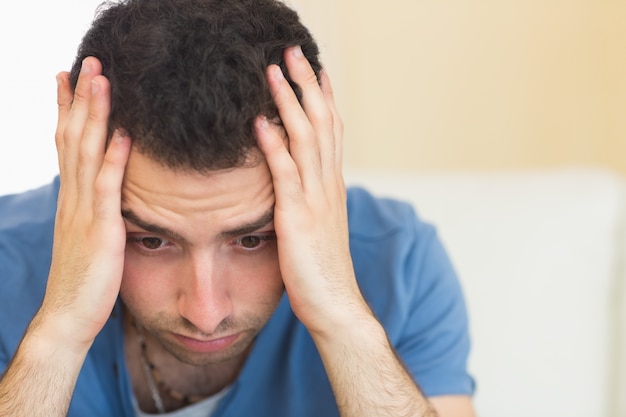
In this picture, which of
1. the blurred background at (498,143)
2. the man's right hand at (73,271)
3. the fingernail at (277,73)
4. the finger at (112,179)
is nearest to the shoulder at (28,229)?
the man's right hand at (73,271)

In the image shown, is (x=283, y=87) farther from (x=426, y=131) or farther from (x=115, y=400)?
(x=426, y=131)

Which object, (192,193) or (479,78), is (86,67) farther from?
(479,78)

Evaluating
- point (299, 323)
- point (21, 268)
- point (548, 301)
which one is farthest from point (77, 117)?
point (548, 301)

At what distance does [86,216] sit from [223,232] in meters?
0.20

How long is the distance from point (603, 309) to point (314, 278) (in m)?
0.75

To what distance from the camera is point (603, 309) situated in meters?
1.70

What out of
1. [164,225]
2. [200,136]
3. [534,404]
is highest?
[200,136]

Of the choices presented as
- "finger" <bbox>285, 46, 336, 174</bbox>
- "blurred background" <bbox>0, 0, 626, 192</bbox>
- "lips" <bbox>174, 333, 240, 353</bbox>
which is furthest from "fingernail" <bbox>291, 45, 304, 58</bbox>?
"blurred background" <bbox>0, 0, 626, 192</bbox>

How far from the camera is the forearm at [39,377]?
1.19 meters

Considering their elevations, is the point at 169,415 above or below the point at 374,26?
below

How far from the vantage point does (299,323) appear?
1.43 meters

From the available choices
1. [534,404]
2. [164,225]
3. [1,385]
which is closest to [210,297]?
[164,225]

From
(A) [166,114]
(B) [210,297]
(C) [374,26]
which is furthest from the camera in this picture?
(C) [374,26]

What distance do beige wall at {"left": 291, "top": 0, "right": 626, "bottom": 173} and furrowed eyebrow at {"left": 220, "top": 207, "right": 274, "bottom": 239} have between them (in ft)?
4.91
